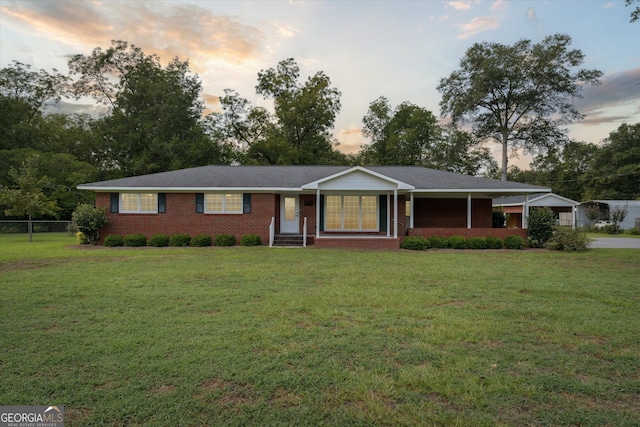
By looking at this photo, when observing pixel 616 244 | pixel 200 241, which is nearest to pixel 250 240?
pixel 200 241

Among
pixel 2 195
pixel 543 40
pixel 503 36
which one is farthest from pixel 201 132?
pixel 543 40

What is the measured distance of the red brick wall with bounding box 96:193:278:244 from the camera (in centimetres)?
1691

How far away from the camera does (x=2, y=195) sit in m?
19.8

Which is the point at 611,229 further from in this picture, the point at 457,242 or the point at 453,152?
the point at 457,242

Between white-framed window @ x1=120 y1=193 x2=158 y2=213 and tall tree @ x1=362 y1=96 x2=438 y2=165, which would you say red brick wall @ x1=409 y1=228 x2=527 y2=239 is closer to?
white-framed window @ x1=120 y1=193 x2=158 y2=213

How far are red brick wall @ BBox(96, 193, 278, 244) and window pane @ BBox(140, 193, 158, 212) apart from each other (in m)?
0.30

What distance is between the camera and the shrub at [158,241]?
630 inches

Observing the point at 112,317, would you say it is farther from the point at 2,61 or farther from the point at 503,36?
the point at 2,61

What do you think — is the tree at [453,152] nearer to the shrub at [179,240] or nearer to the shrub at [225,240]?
the shrub at [225,240]

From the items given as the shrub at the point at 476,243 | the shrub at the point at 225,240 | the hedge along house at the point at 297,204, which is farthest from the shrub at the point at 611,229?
the shrub at the point at 225,240

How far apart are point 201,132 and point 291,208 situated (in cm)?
2004

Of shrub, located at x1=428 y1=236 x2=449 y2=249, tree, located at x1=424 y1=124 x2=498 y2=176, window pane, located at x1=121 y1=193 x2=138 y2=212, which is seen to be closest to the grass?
shrub, located at x1=428 y1=236 x2=449 y2=249

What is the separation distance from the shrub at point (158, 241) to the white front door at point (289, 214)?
5.54m

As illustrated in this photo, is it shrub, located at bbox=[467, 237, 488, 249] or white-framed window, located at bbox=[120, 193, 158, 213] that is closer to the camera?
shrub, located at bbox=[467, 237, 488, 249]
